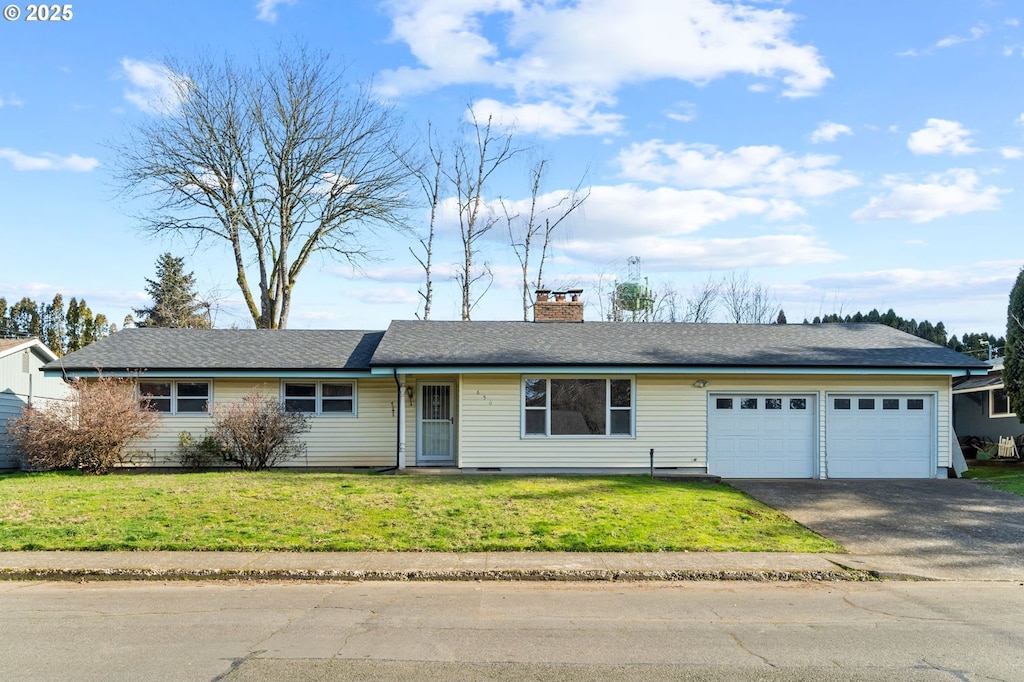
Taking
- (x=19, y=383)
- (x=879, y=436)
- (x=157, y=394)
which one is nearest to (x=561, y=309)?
(x=879, y=436)

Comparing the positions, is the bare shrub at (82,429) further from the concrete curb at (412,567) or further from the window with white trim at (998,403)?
the window with white trim at (998,403)

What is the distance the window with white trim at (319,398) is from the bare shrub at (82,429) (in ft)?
11.3

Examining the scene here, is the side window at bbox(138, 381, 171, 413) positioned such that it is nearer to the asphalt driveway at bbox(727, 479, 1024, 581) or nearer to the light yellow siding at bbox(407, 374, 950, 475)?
the light yellow siding at bbox(407, 374, 950, 475)

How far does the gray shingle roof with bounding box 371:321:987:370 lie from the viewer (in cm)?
1870

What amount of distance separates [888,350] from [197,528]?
16.4 meters

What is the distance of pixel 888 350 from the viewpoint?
20.2 metres

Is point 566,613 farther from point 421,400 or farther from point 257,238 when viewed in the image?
point 257,238

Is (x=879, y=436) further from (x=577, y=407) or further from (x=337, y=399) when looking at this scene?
(x=337, y=399)

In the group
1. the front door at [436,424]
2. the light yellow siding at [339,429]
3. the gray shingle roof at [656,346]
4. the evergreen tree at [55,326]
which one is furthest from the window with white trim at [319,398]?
the evergreen tree at [55,326]

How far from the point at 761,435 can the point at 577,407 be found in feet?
14.4

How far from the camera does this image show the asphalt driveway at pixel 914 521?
1092cm

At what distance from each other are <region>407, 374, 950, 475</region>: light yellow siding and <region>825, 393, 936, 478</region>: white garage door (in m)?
0.21

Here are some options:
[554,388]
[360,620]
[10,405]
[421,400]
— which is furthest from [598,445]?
[10,405]

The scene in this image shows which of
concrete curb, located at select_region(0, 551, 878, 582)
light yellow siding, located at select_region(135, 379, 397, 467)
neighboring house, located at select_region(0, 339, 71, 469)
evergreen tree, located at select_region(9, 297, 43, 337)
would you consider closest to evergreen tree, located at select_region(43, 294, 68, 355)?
evergreen tree, located at select_region(9, 297, 43, 337)
